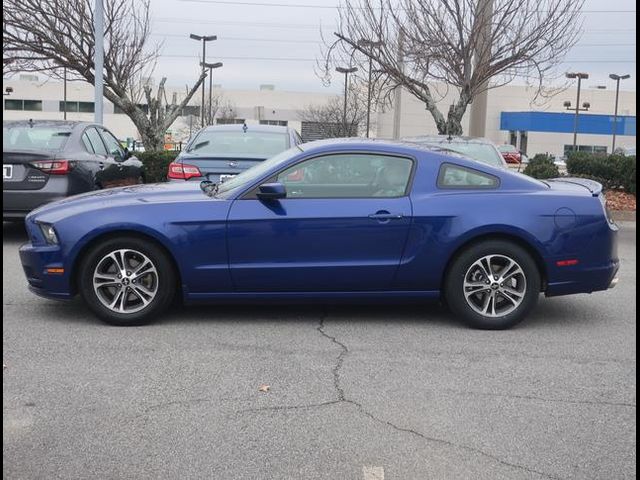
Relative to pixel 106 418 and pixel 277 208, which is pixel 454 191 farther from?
pixel 106 418

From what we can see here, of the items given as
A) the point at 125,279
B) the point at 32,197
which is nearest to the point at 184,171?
the point at 32,197

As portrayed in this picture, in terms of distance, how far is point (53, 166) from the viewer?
9.02 m

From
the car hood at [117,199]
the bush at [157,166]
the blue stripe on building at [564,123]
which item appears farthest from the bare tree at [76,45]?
the blue stripe on building at [564,123]

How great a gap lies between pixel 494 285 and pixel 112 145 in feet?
23.1

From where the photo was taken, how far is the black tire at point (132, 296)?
5672 millimetres

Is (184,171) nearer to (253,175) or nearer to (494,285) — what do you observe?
(253,175)

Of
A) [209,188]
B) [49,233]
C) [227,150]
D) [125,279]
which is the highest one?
[227,150]

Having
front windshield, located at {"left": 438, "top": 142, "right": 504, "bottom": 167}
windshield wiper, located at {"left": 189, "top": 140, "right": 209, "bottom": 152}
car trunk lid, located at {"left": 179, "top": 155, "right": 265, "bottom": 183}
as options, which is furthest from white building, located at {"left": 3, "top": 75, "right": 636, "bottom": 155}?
car trunk lid, located at {"left": 179, "top": 155, "right": 265, "bottom": 183}

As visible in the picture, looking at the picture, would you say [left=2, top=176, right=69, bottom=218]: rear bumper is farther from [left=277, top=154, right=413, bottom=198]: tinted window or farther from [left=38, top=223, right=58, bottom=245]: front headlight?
[left=277, top=154, right=413, bottom=198]: tinted window

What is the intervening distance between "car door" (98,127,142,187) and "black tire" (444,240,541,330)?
5836 millimetres

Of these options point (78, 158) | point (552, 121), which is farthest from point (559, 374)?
point (552, 121)

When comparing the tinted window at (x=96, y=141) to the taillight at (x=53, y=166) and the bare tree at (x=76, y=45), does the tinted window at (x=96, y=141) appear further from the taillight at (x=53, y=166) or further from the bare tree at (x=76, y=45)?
the bare tree at (x=76, y=45)

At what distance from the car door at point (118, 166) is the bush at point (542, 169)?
24.9 feet

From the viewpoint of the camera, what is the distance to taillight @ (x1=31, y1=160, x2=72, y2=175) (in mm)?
8992
